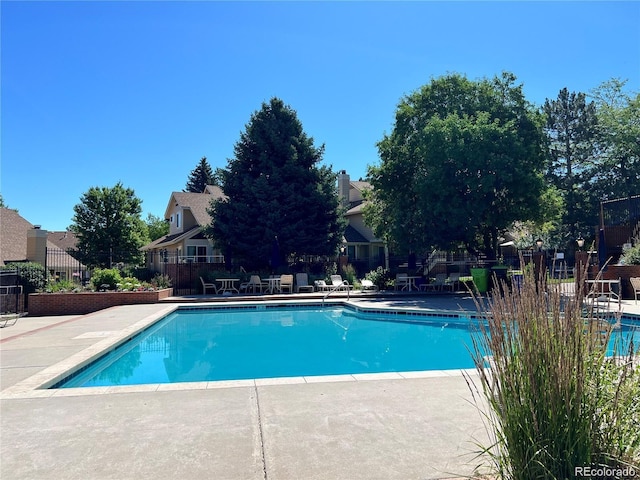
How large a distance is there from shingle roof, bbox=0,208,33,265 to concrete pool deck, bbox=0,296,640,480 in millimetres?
21213

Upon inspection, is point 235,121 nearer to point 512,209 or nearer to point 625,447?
point 512,209

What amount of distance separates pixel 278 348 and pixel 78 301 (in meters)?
8.50

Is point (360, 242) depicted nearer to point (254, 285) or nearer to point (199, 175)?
point (254, 285)

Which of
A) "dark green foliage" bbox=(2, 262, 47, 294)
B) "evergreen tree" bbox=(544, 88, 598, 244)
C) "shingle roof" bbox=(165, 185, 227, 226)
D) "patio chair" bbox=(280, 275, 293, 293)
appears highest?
"evergreen tree" bbox=(544, 88, 598, 244)

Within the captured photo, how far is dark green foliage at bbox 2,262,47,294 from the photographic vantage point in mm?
13828

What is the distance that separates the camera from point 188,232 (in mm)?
25422

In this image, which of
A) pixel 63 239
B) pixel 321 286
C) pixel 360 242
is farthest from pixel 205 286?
pixel 63 239

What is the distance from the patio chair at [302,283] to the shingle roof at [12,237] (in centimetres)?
1440

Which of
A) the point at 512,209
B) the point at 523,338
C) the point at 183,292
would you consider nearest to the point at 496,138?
the point at 512,209

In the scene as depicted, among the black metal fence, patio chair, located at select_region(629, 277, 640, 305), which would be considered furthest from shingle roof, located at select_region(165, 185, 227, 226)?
patio chair, located at select_region(629, 277, 640, 305)

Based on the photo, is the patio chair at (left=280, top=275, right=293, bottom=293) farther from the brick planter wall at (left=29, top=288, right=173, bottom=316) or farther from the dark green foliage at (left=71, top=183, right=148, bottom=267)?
the dark green foliage at (left=71, top=183, right=148, bottom=267)

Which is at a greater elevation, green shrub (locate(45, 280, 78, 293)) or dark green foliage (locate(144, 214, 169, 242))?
dark green foliage (locate(144, 214, 169, 242))

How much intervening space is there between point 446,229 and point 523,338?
16.4 meters

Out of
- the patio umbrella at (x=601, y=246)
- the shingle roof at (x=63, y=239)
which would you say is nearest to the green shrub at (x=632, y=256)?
the patio umbrella at (x=601, y=246)
